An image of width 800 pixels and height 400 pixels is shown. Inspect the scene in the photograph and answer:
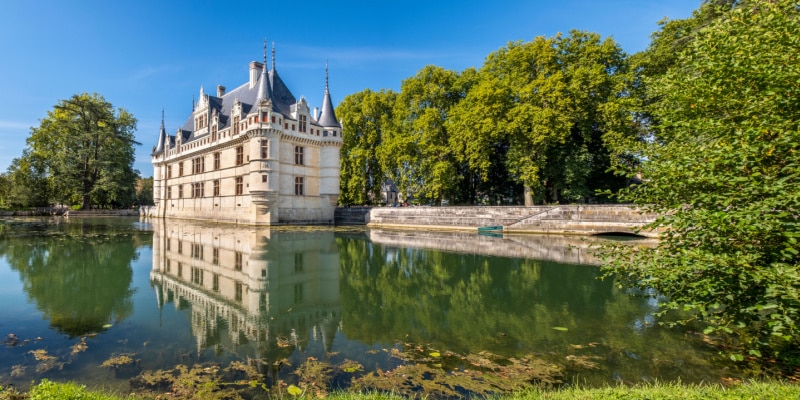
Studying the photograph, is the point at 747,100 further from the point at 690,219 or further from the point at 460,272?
the point at 460,272

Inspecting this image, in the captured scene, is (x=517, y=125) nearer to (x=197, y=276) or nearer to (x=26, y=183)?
(x=197, y=276)

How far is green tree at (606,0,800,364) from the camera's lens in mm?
3570

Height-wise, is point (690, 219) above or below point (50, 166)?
below

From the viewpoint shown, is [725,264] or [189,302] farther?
[189,302]

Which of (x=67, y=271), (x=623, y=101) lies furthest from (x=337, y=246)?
(x=623, y=101)

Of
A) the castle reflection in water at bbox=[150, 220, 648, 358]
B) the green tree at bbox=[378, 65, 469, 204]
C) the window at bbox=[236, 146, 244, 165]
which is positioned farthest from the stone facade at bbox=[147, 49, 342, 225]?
the castle reflection in water at bbox=[150, 220, 648, 358]

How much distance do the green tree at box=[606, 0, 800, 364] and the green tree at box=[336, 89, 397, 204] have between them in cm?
2992

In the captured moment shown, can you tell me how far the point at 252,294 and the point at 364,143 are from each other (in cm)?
2878

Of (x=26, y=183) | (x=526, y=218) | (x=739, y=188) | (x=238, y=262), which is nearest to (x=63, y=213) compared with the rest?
(x=26, y=183)

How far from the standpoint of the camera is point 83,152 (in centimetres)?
4094

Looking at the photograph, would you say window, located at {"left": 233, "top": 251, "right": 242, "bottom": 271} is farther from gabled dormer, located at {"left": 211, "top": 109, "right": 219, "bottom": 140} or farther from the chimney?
the chimney

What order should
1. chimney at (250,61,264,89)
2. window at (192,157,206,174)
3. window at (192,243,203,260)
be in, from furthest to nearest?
1. window at (192,157,206,174)
2. chimney at (250,61,264,89)
3. window at (192,243,203,260)

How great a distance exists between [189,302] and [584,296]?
840 centimetres

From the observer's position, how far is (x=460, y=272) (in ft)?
36.3
